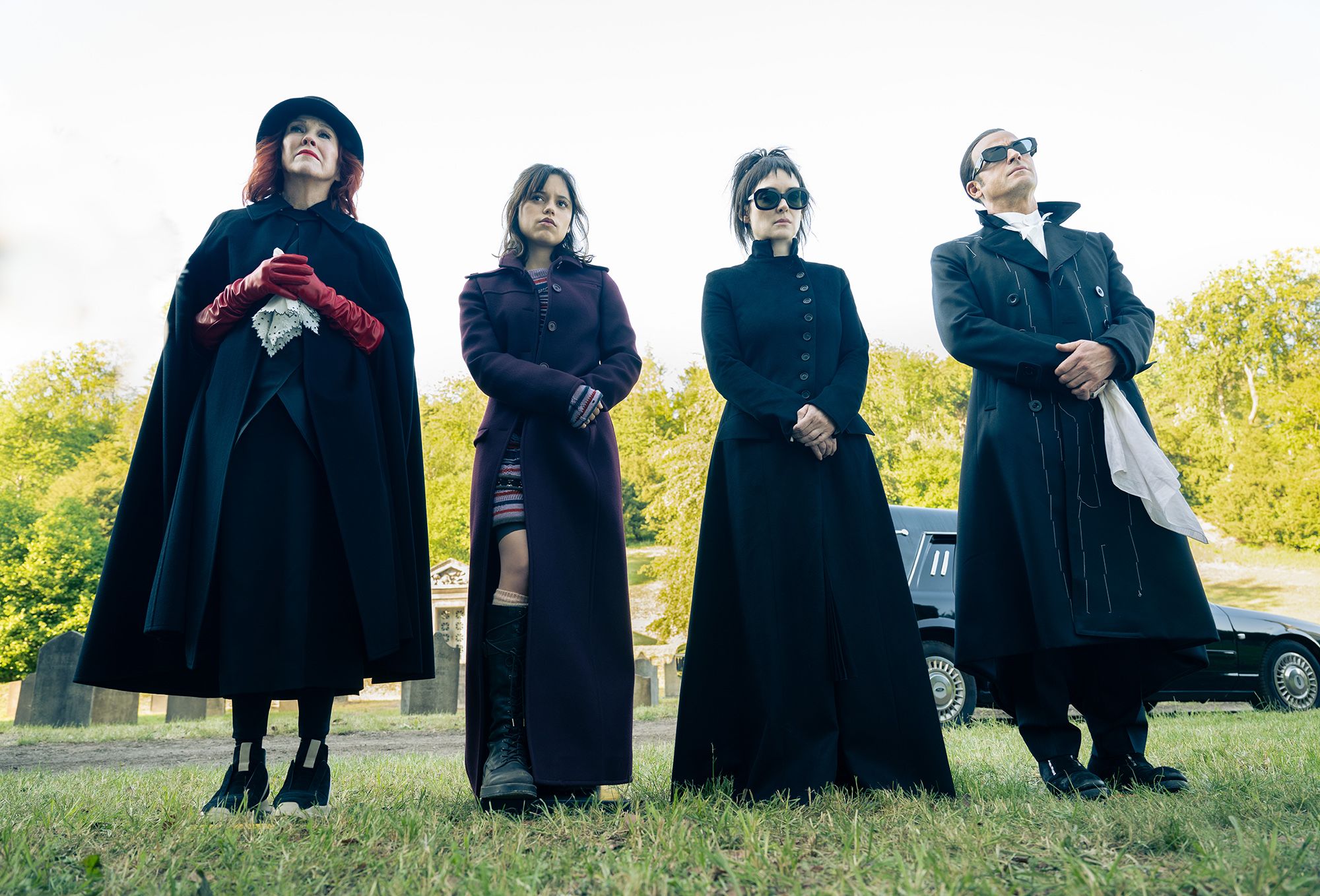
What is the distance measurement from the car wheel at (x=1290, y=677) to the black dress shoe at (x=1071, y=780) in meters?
7.83

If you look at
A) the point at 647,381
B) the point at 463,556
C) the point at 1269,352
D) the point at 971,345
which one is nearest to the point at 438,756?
the point at 971,345

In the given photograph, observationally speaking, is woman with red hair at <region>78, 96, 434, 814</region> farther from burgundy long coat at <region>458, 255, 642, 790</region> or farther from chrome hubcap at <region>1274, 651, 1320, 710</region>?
chrome hubcap at <region>1274, 651, 1320, 710</region>

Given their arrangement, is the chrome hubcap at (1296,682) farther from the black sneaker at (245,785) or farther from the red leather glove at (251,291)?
the red leather glove at (251,291)

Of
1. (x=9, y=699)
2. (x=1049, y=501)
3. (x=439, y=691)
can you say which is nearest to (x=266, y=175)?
(x=1049, y=501)

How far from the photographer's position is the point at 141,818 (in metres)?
2.88

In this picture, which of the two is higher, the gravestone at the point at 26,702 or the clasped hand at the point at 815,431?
the clasped hand at the point at 815,431

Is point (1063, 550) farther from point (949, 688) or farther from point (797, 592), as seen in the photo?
point (949, 688)

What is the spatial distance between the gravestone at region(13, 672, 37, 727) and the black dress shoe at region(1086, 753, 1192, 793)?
11427 mm

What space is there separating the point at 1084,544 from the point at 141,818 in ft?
10.5

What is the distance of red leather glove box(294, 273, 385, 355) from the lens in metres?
3.30

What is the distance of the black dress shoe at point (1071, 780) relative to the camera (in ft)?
10.3

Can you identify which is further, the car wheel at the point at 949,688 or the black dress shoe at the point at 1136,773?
the car wheel at the point at 949,688

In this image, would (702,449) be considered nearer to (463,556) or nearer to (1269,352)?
(463,556)

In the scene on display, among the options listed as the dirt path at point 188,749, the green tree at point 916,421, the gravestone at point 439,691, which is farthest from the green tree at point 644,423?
Result: the dirt path at point 188,749
